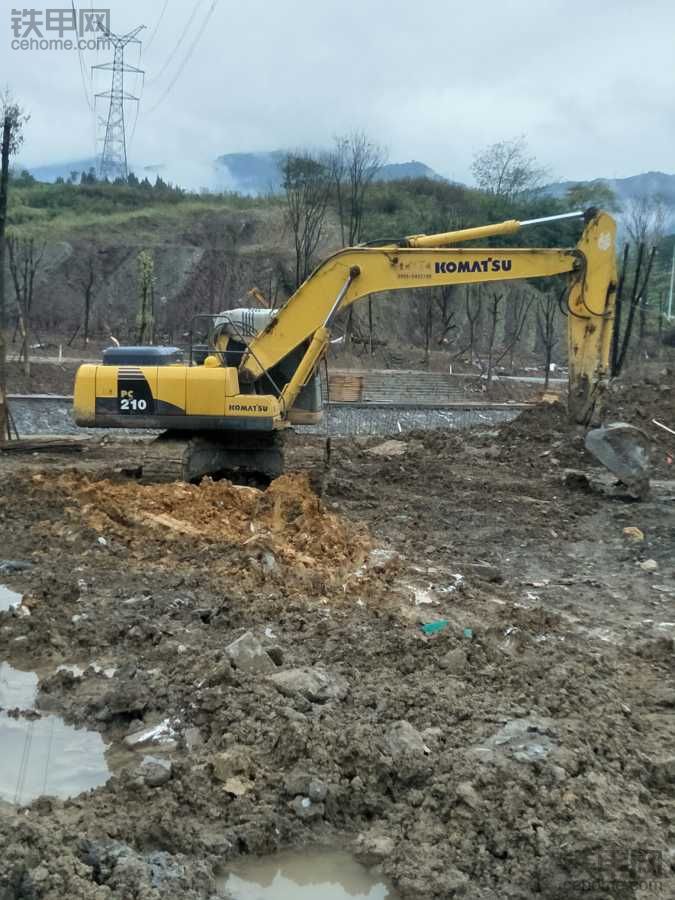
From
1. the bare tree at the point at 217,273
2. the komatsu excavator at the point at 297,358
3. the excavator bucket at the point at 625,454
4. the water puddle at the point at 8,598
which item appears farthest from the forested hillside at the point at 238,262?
the water puddle at the point at 8,598

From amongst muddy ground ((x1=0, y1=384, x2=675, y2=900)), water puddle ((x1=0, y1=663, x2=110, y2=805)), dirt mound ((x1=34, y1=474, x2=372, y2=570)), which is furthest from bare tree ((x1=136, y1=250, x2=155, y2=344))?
water puddle ((x1=0, y1=663, x2=110, y2=805))

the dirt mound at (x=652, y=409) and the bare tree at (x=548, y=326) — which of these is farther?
the bare tree at (x=548, y=326)

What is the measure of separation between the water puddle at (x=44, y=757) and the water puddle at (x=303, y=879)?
42.9 inches

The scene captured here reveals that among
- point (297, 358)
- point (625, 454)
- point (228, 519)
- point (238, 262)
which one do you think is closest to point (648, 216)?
point (238, 262)

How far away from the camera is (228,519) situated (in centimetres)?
929

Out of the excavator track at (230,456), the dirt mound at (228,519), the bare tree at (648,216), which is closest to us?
the dirt mound at (228,519)

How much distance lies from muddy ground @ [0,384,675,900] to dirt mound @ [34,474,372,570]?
0.03 metres

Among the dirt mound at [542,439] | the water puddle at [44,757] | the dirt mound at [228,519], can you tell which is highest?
the dirt mound at [542,439]

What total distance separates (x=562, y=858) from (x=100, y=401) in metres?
8.18

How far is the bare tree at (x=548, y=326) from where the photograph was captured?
3136 cm

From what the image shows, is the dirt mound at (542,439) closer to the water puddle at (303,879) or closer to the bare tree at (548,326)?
the water puddle at (303,879)

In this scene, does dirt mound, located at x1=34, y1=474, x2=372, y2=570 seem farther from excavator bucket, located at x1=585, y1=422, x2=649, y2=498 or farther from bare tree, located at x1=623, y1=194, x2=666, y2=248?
bare tree, located at x1=623, y1=194, x2=666, y2=248

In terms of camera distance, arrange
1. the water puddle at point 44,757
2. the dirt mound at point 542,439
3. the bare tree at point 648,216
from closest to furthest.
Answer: the water puddle at point 44,757 → the dirt mound at point 542,439 → the bare tree at point 648,216

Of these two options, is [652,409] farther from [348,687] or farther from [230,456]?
[348,687]
